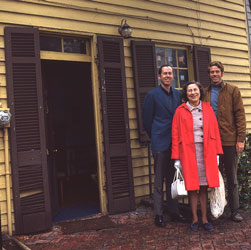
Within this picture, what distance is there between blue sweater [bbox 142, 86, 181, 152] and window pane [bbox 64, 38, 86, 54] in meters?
1.46

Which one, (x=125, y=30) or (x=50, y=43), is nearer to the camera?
(x=50, y=43)

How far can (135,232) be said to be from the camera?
380cm

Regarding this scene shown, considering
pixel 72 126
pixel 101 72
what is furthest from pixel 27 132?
pixel 72 126

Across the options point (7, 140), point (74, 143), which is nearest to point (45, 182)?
point (7, 140)

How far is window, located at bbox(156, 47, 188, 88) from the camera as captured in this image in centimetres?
568

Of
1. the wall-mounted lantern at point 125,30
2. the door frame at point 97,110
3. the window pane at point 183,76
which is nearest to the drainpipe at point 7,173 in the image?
the door frame at point 97,110

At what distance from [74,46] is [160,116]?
5.84 ft

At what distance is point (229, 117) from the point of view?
393cm

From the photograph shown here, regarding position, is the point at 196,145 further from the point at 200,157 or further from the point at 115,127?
the point at 115,127

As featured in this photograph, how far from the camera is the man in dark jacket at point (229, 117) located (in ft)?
12.8

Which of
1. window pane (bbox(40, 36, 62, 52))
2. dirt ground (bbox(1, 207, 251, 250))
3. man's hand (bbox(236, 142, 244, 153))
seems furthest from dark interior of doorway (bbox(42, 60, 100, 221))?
man's hand (bbox(236, 142, 244, 153))

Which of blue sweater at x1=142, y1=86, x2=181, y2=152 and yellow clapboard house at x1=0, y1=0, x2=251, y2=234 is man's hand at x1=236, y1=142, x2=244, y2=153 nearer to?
blue sweater at x1=142, y1=86, x2=181, y2=152

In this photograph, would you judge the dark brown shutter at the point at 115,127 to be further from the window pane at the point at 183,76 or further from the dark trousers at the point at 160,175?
the window pane at the point at 183,76

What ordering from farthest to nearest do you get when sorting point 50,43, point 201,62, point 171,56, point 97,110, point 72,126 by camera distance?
point 72,126, point 201,62, point 171,56, point 97,110, point 50,43
